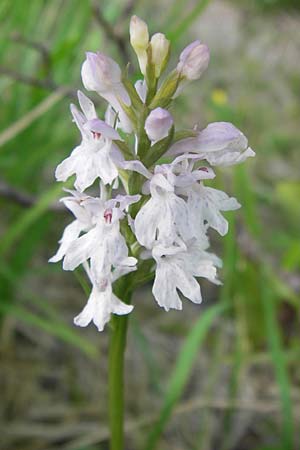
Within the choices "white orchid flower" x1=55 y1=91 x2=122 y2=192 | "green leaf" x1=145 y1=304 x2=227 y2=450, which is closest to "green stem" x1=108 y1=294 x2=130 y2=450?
"white orchid flower" x1=55 y1=91 x2=122 y2=192

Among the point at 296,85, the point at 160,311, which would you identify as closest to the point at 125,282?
the point at 160,311

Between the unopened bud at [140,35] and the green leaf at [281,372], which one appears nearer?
the unopened bud at [140,35]

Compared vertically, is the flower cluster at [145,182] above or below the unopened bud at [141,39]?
below

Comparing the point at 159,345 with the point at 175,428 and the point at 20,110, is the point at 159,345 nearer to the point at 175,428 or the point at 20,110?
the point at 175,428

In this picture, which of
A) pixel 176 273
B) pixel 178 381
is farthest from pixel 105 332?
pixel 176 273

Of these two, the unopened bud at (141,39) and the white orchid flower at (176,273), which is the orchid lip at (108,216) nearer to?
the white orchid flower at (176,273)

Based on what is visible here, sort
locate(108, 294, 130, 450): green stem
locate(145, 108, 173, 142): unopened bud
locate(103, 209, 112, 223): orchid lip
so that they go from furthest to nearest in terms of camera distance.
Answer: locate(108, 294, 130, 450): green stem < locate(103, 209, 112, 223): orchid lip < locate(145, 108, 173, 142): unopened bud

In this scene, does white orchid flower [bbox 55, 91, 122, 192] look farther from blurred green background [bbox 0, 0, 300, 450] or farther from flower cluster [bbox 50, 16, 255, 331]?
blurred green background [bbox 0, 0, 300, 450]

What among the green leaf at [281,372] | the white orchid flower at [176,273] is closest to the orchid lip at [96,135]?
the white orchid flower at [176,273]
